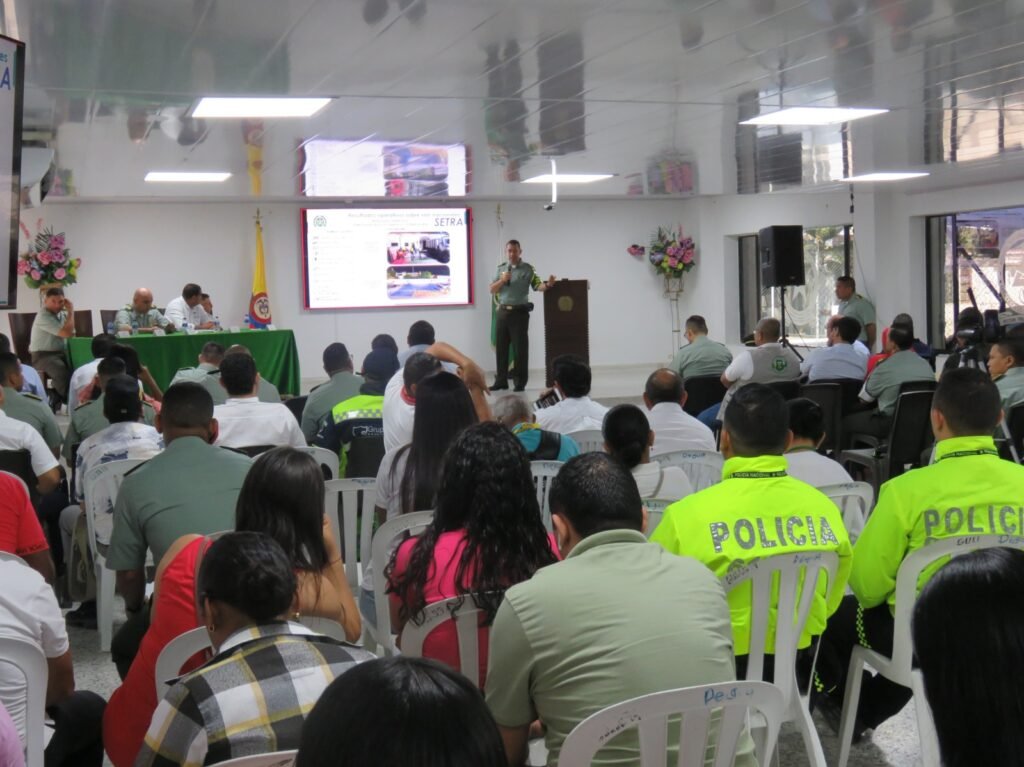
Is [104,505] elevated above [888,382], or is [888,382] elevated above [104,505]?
[888,382]

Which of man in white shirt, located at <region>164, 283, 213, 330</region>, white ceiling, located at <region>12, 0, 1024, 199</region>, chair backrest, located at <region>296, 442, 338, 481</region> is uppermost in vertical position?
white ceiling, located at <region>12, 0, 1024, 199</region>

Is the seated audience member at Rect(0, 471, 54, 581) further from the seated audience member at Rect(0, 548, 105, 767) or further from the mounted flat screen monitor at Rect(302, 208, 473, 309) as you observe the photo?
the mounted flat screen monitor at Rect(302, 208, 473, 309)

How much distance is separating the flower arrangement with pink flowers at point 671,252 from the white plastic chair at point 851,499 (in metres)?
12.7

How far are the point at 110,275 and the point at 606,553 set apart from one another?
42.7 feet

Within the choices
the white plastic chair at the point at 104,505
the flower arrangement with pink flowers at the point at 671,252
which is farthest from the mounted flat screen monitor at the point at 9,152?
the flower arrangement with pink flowers at the point at 671,252

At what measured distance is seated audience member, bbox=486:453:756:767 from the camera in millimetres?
1855

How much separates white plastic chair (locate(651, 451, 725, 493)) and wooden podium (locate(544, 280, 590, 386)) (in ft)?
30.0

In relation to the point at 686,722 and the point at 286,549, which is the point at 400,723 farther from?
the point at 286,549

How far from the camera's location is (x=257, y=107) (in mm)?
6219

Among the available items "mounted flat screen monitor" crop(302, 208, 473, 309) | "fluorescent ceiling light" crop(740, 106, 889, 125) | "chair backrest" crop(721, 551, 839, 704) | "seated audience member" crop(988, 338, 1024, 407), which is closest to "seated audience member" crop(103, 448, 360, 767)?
"chair backrest" crop(721, 551, 839, 704)

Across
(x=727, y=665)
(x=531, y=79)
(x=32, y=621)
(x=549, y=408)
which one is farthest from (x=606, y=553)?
(x=531, y=79)

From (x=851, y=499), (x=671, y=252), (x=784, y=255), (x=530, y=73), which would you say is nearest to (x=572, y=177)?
(x=784, y=255)

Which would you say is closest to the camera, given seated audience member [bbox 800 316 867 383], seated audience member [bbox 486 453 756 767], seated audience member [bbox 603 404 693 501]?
seated audience member [bbox 486 453 756 767]

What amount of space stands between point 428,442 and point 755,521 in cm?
126
